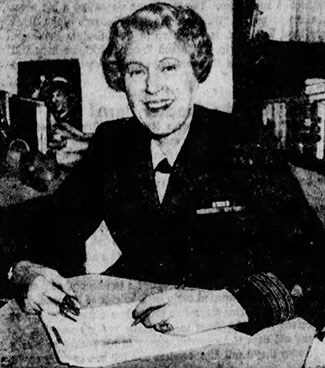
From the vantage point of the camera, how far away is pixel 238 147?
1.06m

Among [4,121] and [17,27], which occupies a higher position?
[17,27]

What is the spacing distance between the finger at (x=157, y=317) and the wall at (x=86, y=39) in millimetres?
451

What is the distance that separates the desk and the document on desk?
1 centimetres

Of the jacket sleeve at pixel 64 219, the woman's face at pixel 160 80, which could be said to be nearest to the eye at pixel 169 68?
the woman's face at pixel 160 80

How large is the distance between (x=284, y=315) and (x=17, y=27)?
30.1 inches

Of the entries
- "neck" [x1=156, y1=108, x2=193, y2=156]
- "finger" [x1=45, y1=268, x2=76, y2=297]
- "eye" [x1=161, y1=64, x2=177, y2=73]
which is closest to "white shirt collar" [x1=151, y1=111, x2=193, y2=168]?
"neck" [x1=156, y1=108, x2=193, y2=156]

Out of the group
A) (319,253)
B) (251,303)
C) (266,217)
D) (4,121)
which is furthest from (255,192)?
(4,121)

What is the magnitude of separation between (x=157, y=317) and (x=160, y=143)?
1.35 ft

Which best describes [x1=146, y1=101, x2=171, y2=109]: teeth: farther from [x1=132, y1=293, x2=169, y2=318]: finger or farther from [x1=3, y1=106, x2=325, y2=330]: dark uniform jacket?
[x1=132, y1=293, x2=169, y2=318]: finger

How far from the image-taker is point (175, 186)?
3.45 feet

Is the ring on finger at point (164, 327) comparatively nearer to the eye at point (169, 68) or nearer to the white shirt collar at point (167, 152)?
the white shirt collar at point (167, 152)

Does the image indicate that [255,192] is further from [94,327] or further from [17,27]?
[17,27]

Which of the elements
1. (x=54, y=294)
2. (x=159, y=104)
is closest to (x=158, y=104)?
(x=159, y=104)

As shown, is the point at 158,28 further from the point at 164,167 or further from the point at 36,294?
the point at 36,294
